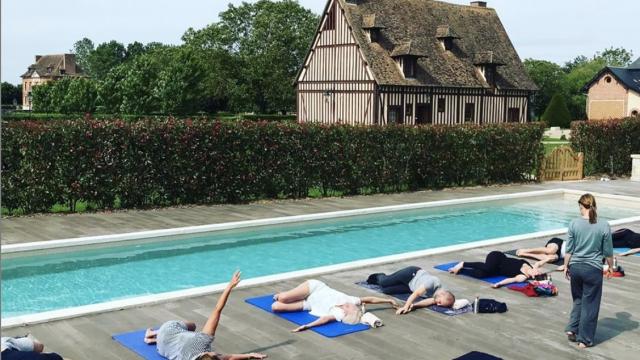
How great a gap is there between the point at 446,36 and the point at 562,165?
691 inches

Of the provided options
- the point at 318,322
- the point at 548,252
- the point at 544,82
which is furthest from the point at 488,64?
the point at 318,322

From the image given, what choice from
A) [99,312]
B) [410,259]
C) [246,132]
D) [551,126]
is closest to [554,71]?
[551,126]

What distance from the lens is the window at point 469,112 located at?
40.2 m

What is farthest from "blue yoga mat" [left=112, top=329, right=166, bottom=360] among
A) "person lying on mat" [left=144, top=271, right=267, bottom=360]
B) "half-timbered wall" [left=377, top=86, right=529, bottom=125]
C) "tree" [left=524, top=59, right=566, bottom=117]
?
"tree" [left=524, top=59, right=566, bottom=117]

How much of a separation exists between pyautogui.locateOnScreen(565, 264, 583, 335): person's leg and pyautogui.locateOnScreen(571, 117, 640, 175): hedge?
20.6 metres

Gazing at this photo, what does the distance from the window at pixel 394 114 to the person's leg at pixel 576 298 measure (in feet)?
97.4

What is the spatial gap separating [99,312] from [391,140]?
13.6 metres

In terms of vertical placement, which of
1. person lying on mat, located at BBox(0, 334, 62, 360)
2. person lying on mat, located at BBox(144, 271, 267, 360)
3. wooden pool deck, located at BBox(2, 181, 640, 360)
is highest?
person lying on mat, located at BBox(0, 334, 62, 360)

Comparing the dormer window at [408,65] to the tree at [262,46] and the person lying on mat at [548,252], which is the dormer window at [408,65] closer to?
the tree at [262,46]

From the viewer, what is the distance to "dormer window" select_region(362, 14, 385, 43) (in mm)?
37188

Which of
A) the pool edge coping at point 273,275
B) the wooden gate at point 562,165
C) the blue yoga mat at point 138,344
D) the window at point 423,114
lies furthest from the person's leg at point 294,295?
the window at point 423,114

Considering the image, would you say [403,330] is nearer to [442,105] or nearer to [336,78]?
[336,78]

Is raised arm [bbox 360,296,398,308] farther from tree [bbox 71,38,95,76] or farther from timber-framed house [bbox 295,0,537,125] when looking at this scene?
tree [bbox 71,38,95,76]

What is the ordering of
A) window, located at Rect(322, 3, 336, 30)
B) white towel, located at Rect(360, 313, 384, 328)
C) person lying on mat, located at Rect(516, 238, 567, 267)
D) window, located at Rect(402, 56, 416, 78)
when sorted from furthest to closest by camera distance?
window, located at Rect(322, 3, 336, 30)
window, located at Rect(402, 56, 416, 78)
person lying on mat, located at Rect(516, 238, 567, 267)
white towel, located at Rect(360, 313, 384, 328)
